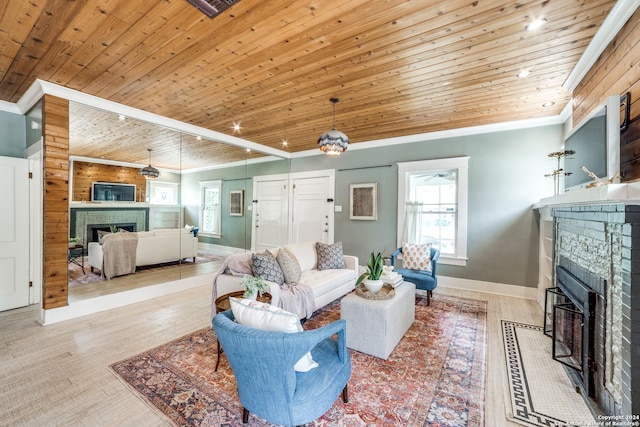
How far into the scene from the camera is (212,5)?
1.70m

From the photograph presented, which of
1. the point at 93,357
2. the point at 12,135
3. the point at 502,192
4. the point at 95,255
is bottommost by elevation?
the point at 93,357

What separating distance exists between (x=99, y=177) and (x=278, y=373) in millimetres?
3778

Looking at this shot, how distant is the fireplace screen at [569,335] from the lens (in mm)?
2092

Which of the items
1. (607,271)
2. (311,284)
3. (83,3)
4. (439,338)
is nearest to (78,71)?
(83,3)

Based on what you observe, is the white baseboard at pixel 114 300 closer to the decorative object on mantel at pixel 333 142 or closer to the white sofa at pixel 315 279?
the white sofa at pixel 315 279

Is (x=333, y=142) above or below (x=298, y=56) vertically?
below

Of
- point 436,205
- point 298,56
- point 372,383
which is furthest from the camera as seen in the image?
point 436,205

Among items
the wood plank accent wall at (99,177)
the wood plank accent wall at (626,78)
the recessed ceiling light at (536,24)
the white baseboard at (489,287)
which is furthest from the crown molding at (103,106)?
the wood plank accent wall at (626,78)

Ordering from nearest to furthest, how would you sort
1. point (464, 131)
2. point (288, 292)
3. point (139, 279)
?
point (288, 292)
point (139, 279)
point (464, 131)

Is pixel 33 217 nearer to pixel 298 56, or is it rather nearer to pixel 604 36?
pixel 298 56

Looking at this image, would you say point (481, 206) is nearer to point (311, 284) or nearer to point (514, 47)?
point (514, 47)

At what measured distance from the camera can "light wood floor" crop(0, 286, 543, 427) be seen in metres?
1.72

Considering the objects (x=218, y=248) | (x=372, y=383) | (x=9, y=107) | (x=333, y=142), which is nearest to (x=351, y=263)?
(x=333, y=142)

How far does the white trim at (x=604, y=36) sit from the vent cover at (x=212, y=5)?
2601mm
